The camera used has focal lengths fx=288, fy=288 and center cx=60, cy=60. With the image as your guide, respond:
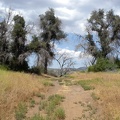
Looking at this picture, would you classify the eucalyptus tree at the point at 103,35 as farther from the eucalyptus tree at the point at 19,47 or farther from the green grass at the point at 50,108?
the green grass at the point at 50,108

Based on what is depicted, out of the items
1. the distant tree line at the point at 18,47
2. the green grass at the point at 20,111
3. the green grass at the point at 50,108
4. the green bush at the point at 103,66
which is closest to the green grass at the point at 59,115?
the green grass at the point at 50,108

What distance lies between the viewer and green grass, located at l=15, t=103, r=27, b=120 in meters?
10.2

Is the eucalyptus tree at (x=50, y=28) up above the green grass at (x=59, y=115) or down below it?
above

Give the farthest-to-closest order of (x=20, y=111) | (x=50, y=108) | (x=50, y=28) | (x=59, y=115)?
(x=50, y=28)
(x=50, y=108)
(x=20, y=111)
(x=59, y=115)

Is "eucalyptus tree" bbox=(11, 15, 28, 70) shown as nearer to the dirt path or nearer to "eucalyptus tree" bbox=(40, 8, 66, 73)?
"eucalyptus tree" bbox=(40, 8, 66, 73)

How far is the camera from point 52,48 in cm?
5269

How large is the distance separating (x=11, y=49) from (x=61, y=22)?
46.0 ft

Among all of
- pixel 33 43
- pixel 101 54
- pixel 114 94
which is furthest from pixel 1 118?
pixel 101 54

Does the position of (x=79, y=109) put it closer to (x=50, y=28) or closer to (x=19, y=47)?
(x=19, y=47)

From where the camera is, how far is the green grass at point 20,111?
10155 millimetres

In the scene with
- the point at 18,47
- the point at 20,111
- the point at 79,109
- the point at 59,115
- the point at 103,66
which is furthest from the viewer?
the point at 103,66

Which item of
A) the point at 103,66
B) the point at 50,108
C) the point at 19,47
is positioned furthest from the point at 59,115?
the point at 103,66

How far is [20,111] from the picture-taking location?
426 inches

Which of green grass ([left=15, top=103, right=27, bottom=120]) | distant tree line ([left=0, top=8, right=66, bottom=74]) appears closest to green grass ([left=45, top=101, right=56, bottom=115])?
green grass ([left=15, top=103, right=27, bottom=120])
